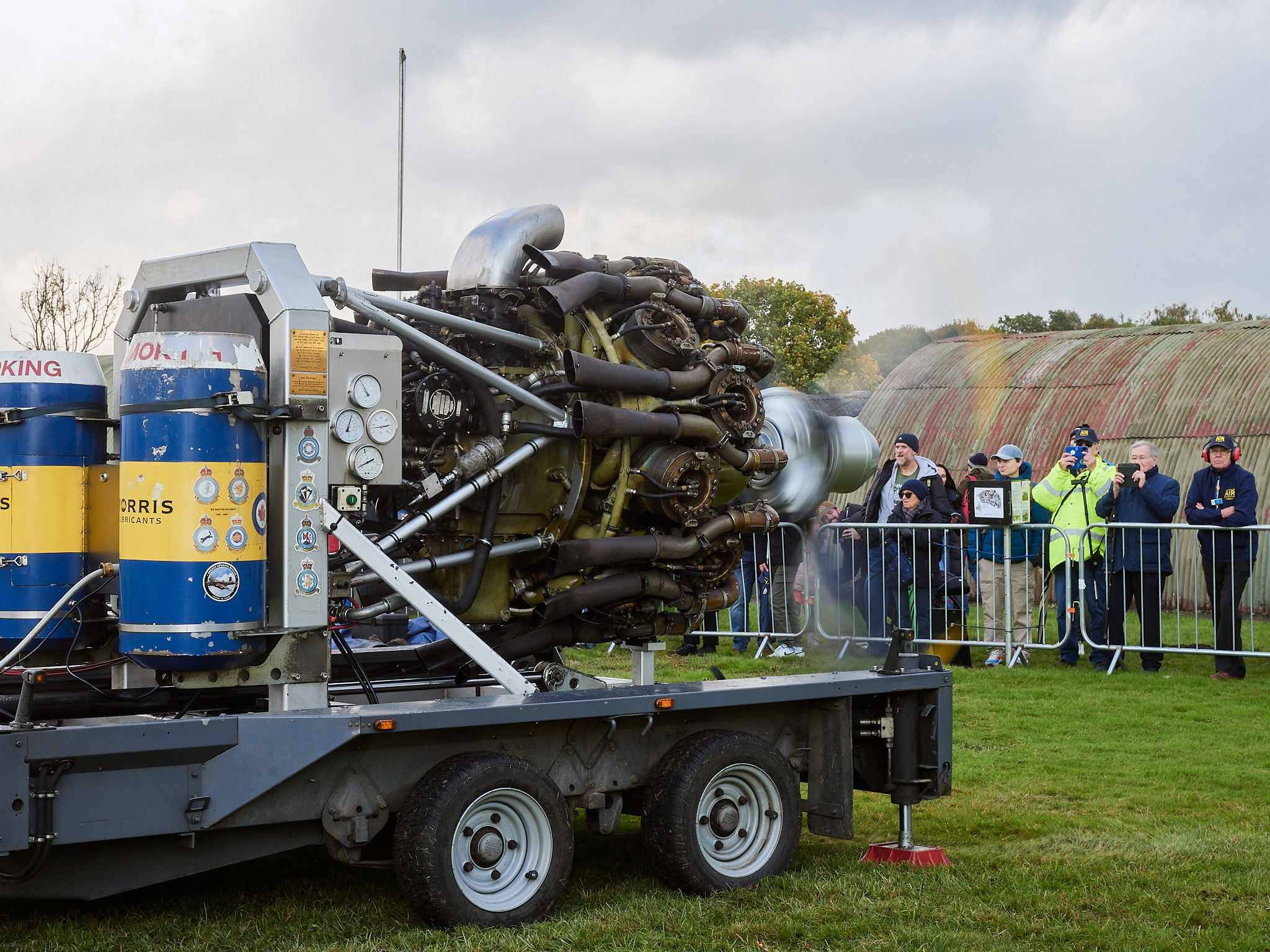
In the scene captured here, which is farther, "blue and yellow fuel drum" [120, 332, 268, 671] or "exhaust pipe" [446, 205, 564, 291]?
"exhaust pipe" [446, 205, 564, 291]

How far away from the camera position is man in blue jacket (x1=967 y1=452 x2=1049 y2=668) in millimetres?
14445

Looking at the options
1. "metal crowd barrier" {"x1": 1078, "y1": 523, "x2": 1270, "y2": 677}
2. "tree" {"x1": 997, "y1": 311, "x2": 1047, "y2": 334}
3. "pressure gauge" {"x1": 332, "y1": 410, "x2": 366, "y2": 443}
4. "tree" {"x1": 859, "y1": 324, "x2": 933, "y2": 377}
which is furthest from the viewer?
"tree" {"x1": 997, "y1": 311, "x2": 1047, "y2": 334}

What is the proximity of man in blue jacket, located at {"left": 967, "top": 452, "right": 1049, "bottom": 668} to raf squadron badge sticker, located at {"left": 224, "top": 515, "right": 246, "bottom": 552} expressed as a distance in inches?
398

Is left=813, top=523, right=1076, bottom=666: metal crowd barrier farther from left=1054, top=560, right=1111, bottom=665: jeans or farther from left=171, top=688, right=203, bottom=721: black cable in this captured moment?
left=171, top=688, right=203, bottom=721: black cable

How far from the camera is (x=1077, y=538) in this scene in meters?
14.4

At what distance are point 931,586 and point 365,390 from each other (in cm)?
965

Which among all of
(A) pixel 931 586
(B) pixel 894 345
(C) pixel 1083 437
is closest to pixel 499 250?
(A) pixel 931 586

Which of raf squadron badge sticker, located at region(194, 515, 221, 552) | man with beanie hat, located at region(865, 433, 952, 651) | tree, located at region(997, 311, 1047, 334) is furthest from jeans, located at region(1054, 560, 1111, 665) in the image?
tree, located at region(997, 311, 1047, 334)

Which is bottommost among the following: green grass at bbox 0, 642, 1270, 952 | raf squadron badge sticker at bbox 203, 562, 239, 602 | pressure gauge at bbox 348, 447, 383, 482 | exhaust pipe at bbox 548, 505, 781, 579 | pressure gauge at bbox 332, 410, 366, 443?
green grass at bbox 0, 642, 1270, 952

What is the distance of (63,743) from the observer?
5004 millimetres

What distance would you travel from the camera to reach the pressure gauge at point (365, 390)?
5977mm

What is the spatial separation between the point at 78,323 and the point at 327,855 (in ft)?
77.1

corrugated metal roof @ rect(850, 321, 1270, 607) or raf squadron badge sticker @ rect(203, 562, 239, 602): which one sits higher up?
corrugated metal roof @ rect(850, 321, 1270, 607)

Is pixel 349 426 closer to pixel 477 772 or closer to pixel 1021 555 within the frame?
pixel 477 772
